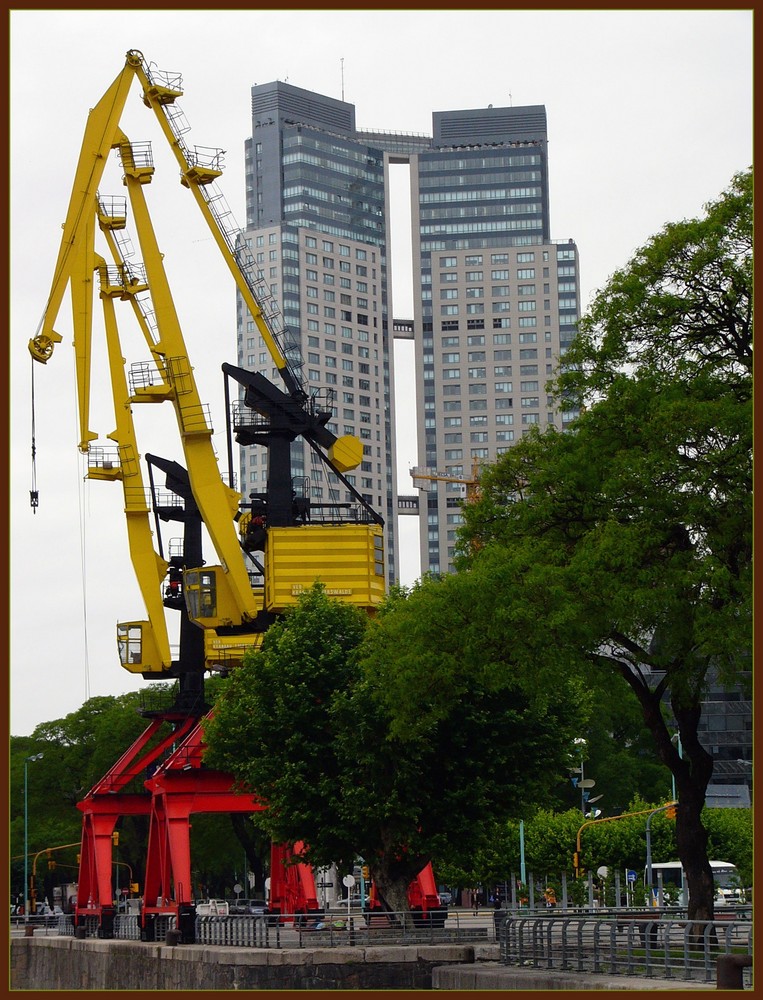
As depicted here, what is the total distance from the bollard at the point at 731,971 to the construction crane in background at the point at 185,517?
27593 millimetres

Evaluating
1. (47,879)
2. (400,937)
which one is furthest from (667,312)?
(47,879)

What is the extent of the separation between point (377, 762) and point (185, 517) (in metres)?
25.7

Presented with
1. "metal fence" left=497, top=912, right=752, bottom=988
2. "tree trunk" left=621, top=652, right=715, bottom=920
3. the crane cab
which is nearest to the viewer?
"metal fence" left=497, top=912, right=752, bottom=988

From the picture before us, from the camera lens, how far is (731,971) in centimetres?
2438

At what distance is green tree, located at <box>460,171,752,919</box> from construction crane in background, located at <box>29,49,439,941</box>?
20.7m

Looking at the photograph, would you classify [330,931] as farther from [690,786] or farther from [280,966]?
[690,786]

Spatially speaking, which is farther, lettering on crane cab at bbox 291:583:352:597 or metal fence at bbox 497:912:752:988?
lettering on crane cab at bbox 291:583:352:597

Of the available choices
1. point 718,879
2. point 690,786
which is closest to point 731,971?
point 690,786

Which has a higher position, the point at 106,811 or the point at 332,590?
the point at 332,590

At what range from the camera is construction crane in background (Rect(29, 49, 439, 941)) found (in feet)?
198

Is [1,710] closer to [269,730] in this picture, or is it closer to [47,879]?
[269,730]

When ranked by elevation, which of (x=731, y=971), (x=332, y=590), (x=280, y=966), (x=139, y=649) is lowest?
(x=280, y=966)

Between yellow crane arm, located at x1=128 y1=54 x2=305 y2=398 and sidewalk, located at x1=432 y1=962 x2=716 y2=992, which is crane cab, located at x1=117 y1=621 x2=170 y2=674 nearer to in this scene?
yellow crane arm, located at x1=128 y1=54 x2=305 y2=398

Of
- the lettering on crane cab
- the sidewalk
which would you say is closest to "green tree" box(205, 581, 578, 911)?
the lettering on crane cab
